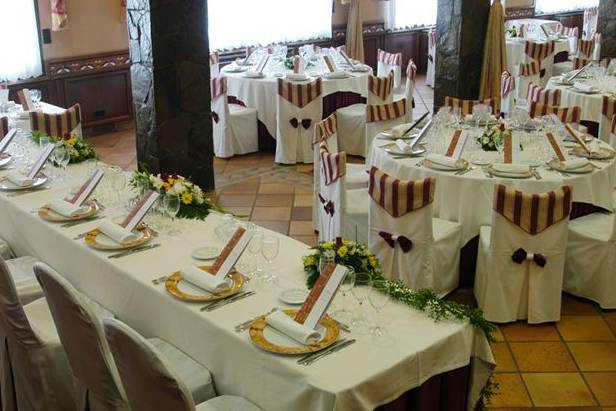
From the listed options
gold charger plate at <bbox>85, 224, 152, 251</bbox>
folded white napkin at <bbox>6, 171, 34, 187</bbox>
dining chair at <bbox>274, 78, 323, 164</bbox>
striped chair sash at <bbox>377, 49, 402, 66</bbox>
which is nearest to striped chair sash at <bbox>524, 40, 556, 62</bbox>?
striped chair sash at <bbox>377, 49, 402, 66</bbox>

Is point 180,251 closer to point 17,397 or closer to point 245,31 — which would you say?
point 17,397

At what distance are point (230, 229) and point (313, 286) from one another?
24.7 inches

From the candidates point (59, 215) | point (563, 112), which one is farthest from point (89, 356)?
point (563, 112)

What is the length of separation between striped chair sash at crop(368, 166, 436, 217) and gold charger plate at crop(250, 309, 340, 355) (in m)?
1.66

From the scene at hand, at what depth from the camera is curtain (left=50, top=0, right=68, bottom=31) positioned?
322 inches

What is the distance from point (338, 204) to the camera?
4.88 m

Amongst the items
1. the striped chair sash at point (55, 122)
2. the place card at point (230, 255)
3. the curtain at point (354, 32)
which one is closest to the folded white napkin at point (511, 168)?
the place card at point (230, 255)

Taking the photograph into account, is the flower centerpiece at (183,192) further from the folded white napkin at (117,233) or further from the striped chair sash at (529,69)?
the striped chair sash at (529,69)

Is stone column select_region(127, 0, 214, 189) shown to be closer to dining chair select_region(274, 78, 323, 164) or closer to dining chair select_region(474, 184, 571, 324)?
dining chair select_region(274, 78, 323, 164)

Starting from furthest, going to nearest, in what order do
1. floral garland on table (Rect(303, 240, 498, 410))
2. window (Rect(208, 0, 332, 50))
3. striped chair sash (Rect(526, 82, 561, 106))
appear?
window (Rect(208, 0, 332, 50)), striped chair sash (Rect(526, 82, 561, 106)), floral garland on table (Rect(303, 240, 498, 410))

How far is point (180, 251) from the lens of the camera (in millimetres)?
3322

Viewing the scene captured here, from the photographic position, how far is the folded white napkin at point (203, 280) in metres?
2.88

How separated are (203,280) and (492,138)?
281cm

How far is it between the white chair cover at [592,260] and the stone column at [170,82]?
10.4 feet
